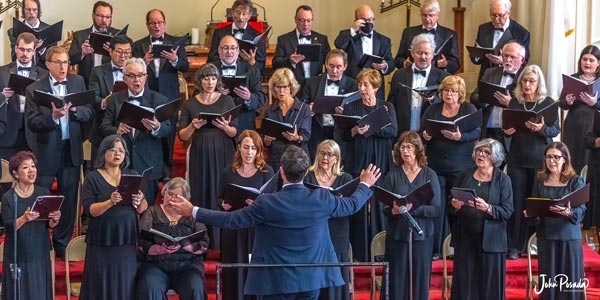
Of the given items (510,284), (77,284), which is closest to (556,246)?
(510,284)

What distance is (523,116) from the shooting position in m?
8.62

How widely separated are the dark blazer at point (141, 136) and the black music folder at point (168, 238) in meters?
1.35

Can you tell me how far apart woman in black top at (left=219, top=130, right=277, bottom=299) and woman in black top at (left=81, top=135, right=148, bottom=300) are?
2.23ft

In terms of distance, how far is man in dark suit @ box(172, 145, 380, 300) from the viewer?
6672 mm

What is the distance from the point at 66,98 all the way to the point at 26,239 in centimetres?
122

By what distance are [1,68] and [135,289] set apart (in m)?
2.69

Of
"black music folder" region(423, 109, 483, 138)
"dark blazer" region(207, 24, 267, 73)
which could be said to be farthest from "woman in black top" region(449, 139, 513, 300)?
"dark blazer" region(207, 24, 267, 73)

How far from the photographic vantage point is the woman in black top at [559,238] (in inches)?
317

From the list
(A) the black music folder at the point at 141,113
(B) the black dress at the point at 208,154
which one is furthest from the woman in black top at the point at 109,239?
(B) the black dress at the point at 208,154

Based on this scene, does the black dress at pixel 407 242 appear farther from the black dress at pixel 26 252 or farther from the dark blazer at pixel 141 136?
the black dress at pixel 26 252

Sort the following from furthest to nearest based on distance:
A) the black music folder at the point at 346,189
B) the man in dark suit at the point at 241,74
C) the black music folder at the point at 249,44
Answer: the black music folder at the point at 249,44
the man in dark suit at the point at 241,74
the black music folder at the point at 346,189

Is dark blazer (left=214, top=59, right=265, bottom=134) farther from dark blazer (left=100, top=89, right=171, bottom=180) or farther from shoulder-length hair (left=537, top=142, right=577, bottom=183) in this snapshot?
shoulder-length hair (left=537, top=142, right=577, bottom=183)

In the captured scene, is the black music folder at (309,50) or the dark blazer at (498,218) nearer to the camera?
the dark blazer at (498,218)

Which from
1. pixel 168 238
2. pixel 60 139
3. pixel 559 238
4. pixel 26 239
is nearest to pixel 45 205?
pixel 26 239
